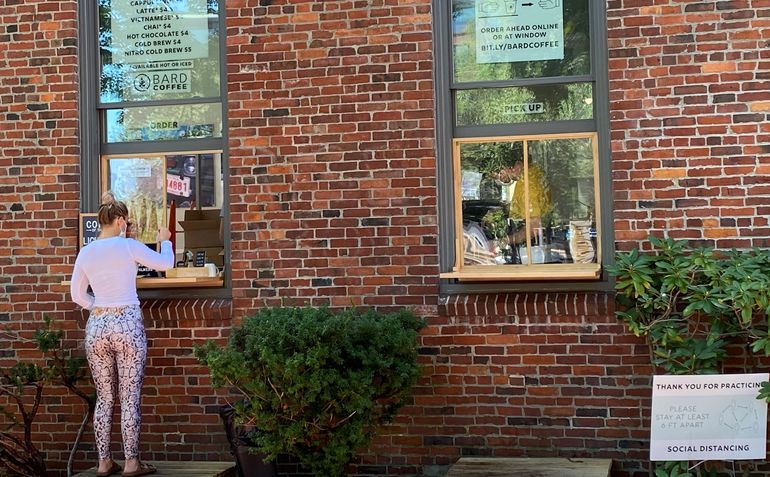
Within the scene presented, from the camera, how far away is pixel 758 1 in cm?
632

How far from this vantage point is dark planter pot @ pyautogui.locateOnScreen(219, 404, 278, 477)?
6426mm

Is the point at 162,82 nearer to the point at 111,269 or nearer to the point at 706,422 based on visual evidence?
the point at 111,269

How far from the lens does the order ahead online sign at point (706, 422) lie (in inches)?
233

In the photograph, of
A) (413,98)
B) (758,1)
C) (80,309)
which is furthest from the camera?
(80,309)

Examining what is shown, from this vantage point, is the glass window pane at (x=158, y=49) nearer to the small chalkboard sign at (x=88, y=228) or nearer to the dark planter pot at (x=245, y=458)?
the small chalkboard sign at (x=88, y=228)

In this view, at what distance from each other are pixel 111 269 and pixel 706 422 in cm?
398

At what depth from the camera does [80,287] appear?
258 inches

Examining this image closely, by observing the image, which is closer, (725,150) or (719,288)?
(719,288)

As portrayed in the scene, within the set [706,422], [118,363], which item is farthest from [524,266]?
[118,363]

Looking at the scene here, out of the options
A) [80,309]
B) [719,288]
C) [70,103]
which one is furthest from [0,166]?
[719,288]

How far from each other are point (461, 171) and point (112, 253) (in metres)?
2.50

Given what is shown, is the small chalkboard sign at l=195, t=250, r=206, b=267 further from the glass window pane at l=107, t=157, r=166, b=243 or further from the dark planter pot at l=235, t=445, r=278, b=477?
the dark planter pot at l=235, t=445, r=278, b=477

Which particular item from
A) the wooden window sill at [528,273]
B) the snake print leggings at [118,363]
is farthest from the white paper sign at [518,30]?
the snake print leggings at [118,363]

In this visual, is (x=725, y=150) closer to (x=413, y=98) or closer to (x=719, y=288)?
(x=719, y=288)
